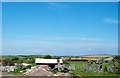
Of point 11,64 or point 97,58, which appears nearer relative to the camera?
point 11,64

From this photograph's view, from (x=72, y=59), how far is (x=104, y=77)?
31.5 ft

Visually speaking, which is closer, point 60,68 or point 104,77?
point 104,77

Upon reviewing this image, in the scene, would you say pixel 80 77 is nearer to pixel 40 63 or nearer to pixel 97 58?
pixel 40 63

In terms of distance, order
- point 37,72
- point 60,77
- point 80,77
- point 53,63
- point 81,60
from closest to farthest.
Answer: point 60,77 → point 80,77 → point 37,72 → point 53,63 → point 81,60

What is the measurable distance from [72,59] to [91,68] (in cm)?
532

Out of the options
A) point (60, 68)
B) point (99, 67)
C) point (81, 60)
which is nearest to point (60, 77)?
point (60, 68)

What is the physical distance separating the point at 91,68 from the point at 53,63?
8.08 feet

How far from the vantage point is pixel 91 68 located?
15539mm

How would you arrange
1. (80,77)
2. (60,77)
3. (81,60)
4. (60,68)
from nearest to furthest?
1. (60,77)
2. (80,77)
3. (60,68)
4. (81,60)

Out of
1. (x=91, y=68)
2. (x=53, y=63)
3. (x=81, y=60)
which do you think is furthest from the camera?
(x=81, y=60)

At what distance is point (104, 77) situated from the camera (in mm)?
11219

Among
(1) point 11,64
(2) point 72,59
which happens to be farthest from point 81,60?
(1) point 11,64

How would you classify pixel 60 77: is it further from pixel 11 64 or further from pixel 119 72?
pixel 11 64

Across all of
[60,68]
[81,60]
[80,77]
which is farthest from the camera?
[81,60]
